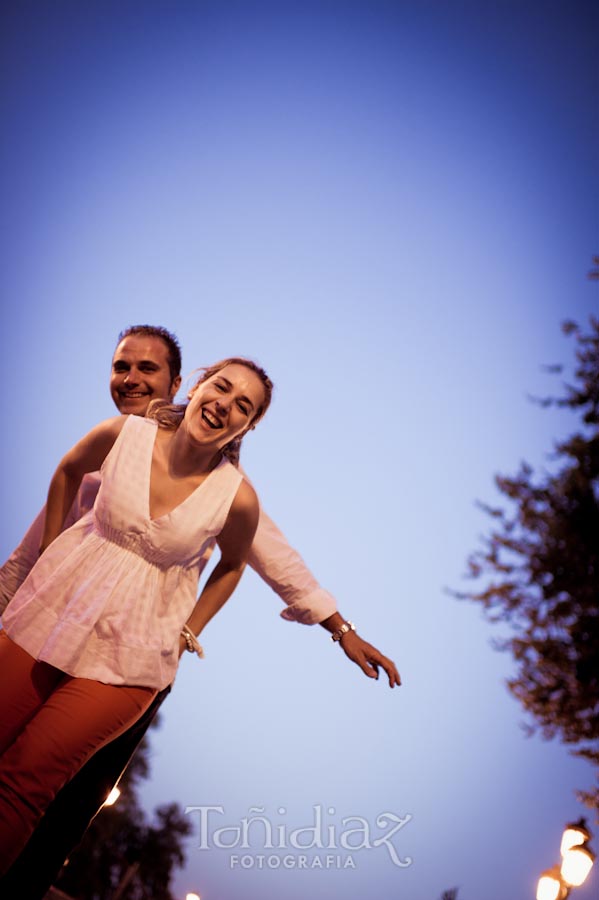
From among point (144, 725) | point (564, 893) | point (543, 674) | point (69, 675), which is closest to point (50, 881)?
point (144, 725)

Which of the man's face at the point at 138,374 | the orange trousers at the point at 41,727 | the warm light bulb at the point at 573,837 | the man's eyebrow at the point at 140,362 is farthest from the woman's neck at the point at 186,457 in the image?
the warm light bulb at the point at 573,837

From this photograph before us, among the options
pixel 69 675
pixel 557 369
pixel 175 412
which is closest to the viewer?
pixel 69 675

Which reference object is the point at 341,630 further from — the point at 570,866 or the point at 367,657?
the point at 570,866

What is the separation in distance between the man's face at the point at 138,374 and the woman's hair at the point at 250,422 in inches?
31.2

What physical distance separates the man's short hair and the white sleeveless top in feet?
4.56

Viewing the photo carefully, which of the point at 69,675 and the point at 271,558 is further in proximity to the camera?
the point at 271,558

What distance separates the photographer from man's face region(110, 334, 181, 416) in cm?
393

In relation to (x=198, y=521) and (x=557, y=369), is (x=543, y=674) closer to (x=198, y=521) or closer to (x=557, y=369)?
(x=557, y=369)

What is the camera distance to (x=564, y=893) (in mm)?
5664

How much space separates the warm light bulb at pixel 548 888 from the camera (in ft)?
18.5

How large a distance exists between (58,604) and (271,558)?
1.05 meters

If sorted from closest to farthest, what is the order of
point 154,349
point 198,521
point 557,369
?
point 198,521 → point 154,349 → point 557,369

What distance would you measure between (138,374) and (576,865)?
17.0 ft

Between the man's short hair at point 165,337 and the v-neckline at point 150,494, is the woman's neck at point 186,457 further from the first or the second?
the man's short hair at point 165,337
